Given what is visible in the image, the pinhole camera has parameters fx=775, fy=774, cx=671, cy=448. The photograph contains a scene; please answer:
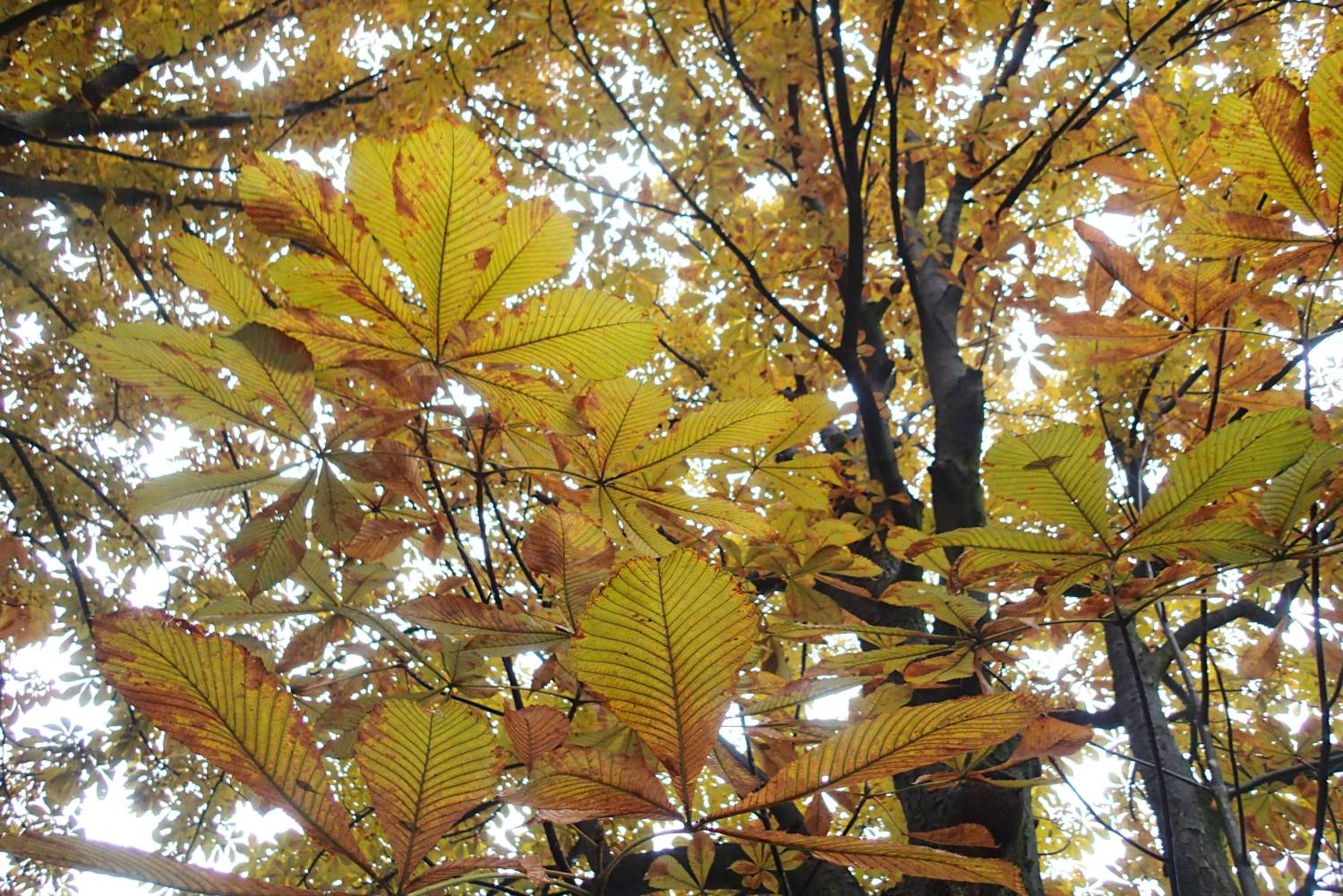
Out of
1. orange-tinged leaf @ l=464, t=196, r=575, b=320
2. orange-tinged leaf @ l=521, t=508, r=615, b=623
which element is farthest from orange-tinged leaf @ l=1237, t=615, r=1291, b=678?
orange-tinged leaf @ l=464, t=196, r=575, b=320

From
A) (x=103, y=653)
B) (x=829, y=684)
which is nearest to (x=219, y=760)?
(x=103, y=653)

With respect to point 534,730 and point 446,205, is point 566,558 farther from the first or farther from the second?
point 446,205

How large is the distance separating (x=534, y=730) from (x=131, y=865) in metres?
0.32

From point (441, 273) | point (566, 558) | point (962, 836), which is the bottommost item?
point (962, 836)

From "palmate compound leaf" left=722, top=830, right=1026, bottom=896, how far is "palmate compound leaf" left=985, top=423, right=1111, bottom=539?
0.26m

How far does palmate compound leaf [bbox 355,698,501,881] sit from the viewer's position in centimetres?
40

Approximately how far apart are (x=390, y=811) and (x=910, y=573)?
5.34ft

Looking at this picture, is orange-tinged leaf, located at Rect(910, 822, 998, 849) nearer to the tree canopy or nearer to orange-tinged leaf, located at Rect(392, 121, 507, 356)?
the tree canopy

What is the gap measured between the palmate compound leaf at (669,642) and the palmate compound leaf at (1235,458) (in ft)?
1.19

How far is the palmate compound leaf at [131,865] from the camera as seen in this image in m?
0.29

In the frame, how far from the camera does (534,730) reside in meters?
0.61

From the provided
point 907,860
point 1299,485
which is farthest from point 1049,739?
point 907,860

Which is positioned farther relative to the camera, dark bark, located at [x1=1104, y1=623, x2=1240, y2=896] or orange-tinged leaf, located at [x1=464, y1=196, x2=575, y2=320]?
dark bark, located at [x1=1104, y1=623, x2=1240, y2=896]

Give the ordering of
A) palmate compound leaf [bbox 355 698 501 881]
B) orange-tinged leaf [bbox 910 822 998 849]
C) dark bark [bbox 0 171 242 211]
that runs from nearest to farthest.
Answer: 1. palmate compound leaf [bbox 355 698 501 881]
2. orange-tinged leaf [bbox 910 822 998 849]
3. dark bark [bbox 0 171 242 211]
